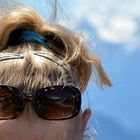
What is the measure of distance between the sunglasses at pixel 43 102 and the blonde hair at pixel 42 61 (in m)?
0.04

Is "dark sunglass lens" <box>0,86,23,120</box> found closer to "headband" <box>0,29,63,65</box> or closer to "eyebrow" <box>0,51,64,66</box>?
"eyebrow" <box>0,51,64,66</box>

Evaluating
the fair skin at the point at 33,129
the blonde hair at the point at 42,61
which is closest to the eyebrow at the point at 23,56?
the blonde hair at the point at 42,61

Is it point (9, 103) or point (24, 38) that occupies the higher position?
point (24, 38)

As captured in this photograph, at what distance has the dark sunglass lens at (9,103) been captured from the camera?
224 centimetres

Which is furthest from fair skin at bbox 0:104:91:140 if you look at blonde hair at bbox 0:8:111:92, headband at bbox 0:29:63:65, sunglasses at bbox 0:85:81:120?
headband at bbox 0:29:63:65

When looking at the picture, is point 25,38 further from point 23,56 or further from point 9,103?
point 9,103

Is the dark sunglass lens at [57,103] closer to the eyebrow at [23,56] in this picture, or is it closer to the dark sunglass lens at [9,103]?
the dark sunglass lens at [9,103]

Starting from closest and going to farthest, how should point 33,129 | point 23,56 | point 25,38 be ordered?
point 33,129
point 23,56
point 25,38

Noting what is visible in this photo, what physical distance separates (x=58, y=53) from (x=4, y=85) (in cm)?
39

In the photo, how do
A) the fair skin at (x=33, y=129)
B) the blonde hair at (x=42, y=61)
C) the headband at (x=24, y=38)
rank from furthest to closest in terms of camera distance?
the headband at (x=24, y=38)
the blonde hair at (x=42, y=61)
the fair skin at (x=33, y=129)

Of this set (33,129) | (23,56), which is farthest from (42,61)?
(33,129)

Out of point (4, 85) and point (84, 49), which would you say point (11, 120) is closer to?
point (4, 85)

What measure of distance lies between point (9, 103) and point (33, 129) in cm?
15

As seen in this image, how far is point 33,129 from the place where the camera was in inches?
87.1
